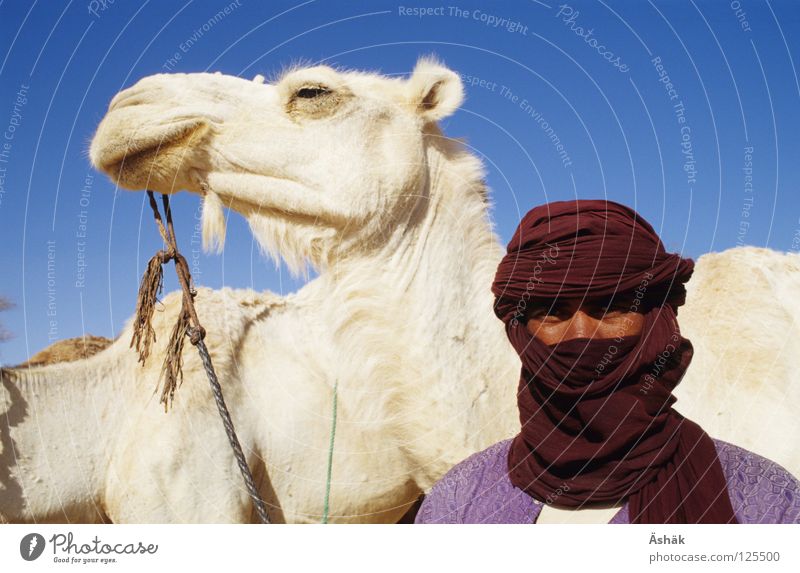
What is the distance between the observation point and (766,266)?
84.9 inches

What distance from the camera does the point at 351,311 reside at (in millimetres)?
2154

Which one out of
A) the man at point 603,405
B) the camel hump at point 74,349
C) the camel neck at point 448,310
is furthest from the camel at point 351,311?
the man at point 603,405

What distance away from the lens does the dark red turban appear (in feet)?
3.79

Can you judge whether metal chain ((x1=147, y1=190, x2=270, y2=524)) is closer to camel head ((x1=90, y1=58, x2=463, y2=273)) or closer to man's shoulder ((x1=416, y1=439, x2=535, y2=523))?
camel head ((x1=90, y1=58, x2=463, y2=273))

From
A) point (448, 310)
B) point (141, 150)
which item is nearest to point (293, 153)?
point (141, 150)

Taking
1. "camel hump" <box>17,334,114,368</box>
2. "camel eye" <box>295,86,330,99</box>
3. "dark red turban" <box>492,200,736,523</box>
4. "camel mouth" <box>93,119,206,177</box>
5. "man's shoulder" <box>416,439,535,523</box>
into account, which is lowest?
"man's shoulder" <box>416,439,535,523</box>

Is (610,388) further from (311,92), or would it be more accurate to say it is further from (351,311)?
(311,92)

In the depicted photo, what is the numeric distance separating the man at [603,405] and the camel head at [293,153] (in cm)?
86

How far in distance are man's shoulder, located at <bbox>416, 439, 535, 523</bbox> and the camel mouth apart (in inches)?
45.4

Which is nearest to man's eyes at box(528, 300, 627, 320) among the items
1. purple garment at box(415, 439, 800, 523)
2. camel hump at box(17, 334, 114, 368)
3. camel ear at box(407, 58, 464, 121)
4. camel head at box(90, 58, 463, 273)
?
purple garment at box(415, 439, 800, 523)

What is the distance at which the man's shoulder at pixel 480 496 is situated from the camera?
127 cm

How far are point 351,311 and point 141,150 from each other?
69cm

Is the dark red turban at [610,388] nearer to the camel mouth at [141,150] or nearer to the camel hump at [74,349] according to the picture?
the camel mouth at [141,150]
